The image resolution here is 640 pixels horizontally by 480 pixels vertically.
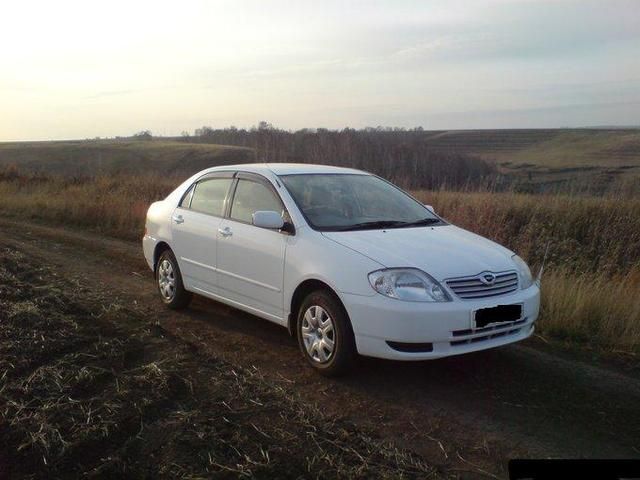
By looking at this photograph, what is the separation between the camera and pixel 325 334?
488 centimetres

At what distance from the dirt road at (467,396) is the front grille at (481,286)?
2.36 ft

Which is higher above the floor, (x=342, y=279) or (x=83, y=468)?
(x=342, y=279)

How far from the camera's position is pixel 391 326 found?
14.6 feet

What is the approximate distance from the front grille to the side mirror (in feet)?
4.96

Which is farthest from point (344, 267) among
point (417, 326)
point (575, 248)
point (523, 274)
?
point (575, 248)

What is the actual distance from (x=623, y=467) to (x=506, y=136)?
8230 cm

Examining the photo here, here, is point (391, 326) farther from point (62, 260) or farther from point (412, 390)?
point (62, 260)

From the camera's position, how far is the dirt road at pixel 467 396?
3797 mm

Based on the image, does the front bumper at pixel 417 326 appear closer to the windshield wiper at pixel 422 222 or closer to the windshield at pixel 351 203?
the windshield at pixel 351 203

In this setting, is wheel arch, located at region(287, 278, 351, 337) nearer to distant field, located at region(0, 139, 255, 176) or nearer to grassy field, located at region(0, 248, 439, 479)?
grassy field, located at region(0, 248, 439, 479)

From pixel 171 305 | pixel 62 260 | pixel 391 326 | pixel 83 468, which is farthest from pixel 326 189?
pixel 62 260

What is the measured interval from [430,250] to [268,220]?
4.46 ft

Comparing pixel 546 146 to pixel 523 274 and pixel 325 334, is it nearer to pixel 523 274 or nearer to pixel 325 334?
pixel 523 274

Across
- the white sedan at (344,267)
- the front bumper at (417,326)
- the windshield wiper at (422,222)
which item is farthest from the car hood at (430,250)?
the front bumper at (417,326)
